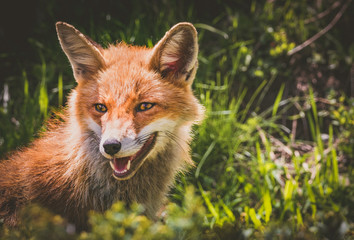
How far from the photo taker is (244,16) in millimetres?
4305

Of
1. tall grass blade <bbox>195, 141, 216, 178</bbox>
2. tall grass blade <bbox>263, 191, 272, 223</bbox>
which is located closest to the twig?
tall grass blade <bbox>195, 141, 216, 178</bbox>

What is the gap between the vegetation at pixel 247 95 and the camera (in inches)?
114

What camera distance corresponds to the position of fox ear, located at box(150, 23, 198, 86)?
5.94ft

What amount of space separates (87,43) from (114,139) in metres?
0.67

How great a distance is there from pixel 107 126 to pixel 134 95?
256 mm

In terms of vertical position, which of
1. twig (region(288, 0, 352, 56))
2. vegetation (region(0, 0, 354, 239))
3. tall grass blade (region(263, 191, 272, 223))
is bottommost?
tall grass blade (region(263, 191, 272, 223))

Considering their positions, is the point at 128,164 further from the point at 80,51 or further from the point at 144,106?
the point at 80,51

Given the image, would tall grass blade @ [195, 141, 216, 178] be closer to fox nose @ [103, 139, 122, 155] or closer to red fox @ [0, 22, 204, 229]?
red fox @ [0, 22, 204, 229]

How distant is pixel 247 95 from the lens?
3.93m

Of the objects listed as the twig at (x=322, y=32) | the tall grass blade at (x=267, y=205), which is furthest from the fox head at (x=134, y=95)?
the twig at (x=322, y=32)

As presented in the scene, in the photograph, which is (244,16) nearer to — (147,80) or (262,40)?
(262,40)

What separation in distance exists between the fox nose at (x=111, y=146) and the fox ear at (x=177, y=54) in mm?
646

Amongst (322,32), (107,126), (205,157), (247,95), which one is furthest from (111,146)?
(322,32)

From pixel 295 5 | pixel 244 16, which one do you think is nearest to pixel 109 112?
pixel 244 16
